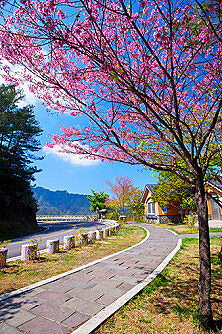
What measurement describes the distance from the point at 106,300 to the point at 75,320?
2.92 ft

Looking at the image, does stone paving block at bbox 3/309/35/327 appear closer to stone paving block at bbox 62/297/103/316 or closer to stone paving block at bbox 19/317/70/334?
stone paving block at bbox 19/317/70/334

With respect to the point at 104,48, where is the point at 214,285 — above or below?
below

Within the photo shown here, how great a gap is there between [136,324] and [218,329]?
133 centimetres

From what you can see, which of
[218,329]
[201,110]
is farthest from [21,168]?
[218,329]

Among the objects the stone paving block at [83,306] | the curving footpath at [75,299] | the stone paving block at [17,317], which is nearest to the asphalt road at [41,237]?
the curving footpath at [75,299]

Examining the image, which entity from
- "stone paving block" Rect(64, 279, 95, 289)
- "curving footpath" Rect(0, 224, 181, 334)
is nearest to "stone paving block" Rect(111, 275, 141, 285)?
"curving footpath" Rect(0, 224, 181, 334)

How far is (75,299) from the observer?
12.4ft

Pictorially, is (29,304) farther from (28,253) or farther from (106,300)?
(28,253)

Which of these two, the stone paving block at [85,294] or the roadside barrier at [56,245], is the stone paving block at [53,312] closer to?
the stone paving block at [85,294]

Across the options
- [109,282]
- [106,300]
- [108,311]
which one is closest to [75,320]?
[108,311]

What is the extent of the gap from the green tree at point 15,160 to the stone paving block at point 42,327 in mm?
15967

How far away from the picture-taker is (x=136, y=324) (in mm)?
3053

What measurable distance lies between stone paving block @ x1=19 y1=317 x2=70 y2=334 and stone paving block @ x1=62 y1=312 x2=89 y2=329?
112mm

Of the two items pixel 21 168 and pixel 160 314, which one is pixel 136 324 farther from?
pixel 21 168
